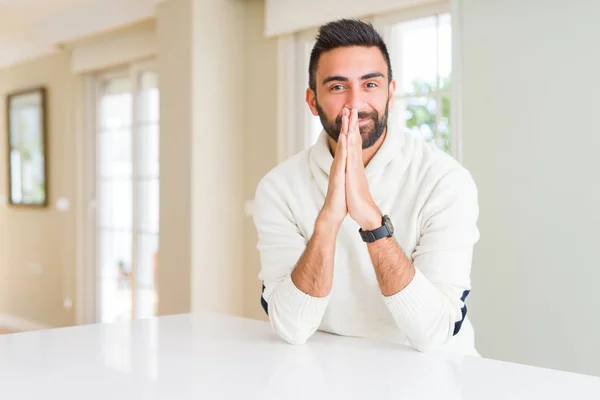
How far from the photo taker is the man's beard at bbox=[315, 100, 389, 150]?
1.59 m

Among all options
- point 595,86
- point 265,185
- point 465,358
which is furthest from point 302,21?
point 465,358

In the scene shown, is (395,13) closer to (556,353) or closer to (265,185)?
(556,353)

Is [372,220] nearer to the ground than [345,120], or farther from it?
nearer to the ground

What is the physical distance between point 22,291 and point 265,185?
5.30 meters

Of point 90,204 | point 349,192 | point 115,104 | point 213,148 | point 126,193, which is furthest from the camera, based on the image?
point 90,204

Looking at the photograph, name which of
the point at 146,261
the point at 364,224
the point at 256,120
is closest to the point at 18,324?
the point at 146,261

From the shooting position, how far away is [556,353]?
2863 mm

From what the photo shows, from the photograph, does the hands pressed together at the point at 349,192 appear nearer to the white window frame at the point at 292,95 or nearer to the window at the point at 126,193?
the white window frame at the point at 292,95

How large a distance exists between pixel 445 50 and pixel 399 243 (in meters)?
2.05

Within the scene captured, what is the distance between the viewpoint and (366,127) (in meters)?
1.60

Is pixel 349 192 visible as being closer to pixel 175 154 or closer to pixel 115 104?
pixel 175 154

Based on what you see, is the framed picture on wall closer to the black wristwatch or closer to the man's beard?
the man's beard

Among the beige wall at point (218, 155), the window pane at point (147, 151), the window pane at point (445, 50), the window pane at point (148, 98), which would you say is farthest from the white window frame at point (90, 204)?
the window pane at point (445, 50)

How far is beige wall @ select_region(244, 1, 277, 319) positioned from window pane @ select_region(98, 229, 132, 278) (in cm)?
145
